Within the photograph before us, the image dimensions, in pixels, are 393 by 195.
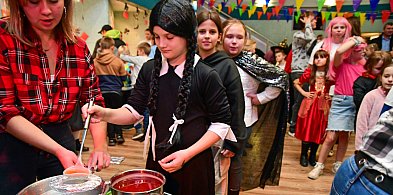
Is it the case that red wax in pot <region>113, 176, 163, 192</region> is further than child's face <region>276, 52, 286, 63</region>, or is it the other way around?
child's face <region>276, 52, 286, 63</region>

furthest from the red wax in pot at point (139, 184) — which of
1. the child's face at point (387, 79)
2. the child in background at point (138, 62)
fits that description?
the child in background at point (138, 62)

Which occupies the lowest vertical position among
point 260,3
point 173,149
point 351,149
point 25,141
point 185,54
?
point 351,149

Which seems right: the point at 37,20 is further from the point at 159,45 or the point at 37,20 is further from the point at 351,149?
the point at 351,149

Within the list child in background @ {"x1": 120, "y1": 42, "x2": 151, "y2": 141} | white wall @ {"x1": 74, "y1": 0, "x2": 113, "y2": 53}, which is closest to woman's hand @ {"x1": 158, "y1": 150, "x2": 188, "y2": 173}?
child in background @ {"x1": 120, "y1": 42, "x2": 151, "y2": 141}

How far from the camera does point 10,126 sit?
3.06ft

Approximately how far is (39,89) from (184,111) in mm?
496

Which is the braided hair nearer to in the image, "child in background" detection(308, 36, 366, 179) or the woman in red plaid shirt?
the woman in red plaid shirt

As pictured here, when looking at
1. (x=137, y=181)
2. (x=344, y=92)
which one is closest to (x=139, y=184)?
(x=137, y=181)

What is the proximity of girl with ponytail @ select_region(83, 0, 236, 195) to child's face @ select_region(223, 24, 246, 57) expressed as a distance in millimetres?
689

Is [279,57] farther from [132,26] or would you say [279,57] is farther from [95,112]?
[95,112]

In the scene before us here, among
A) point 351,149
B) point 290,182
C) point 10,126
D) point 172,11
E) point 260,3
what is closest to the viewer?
point 10,126

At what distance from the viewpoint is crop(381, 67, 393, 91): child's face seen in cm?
222

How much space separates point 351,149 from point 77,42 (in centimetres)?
367

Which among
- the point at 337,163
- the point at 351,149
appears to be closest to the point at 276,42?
the point at 351,149
